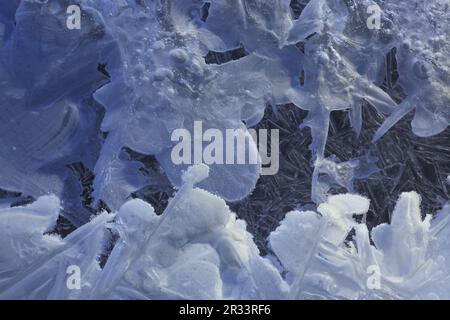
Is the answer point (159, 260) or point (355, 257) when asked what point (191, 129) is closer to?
point (159, 260)

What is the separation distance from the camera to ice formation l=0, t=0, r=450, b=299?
1.04 m

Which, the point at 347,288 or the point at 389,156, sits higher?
the point at 389,156

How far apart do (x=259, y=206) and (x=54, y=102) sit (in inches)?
17.2

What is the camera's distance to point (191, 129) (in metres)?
1.06

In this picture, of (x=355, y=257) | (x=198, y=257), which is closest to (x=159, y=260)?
(x=198, y=257)

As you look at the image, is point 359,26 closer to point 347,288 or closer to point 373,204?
point 373,204

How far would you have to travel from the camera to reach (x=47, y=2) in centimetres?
105

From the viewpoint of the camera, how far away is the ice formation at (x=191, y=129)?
1039 millimetres

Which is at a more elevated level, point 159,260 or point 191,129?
point 191,129

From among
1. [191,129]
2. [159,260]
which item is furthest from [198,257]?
[191,129]

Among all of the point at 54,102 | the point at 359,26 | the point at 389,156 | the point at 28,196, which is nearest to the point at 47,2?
the point at 54,102

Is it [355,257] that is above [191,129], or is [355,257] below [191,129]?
below
